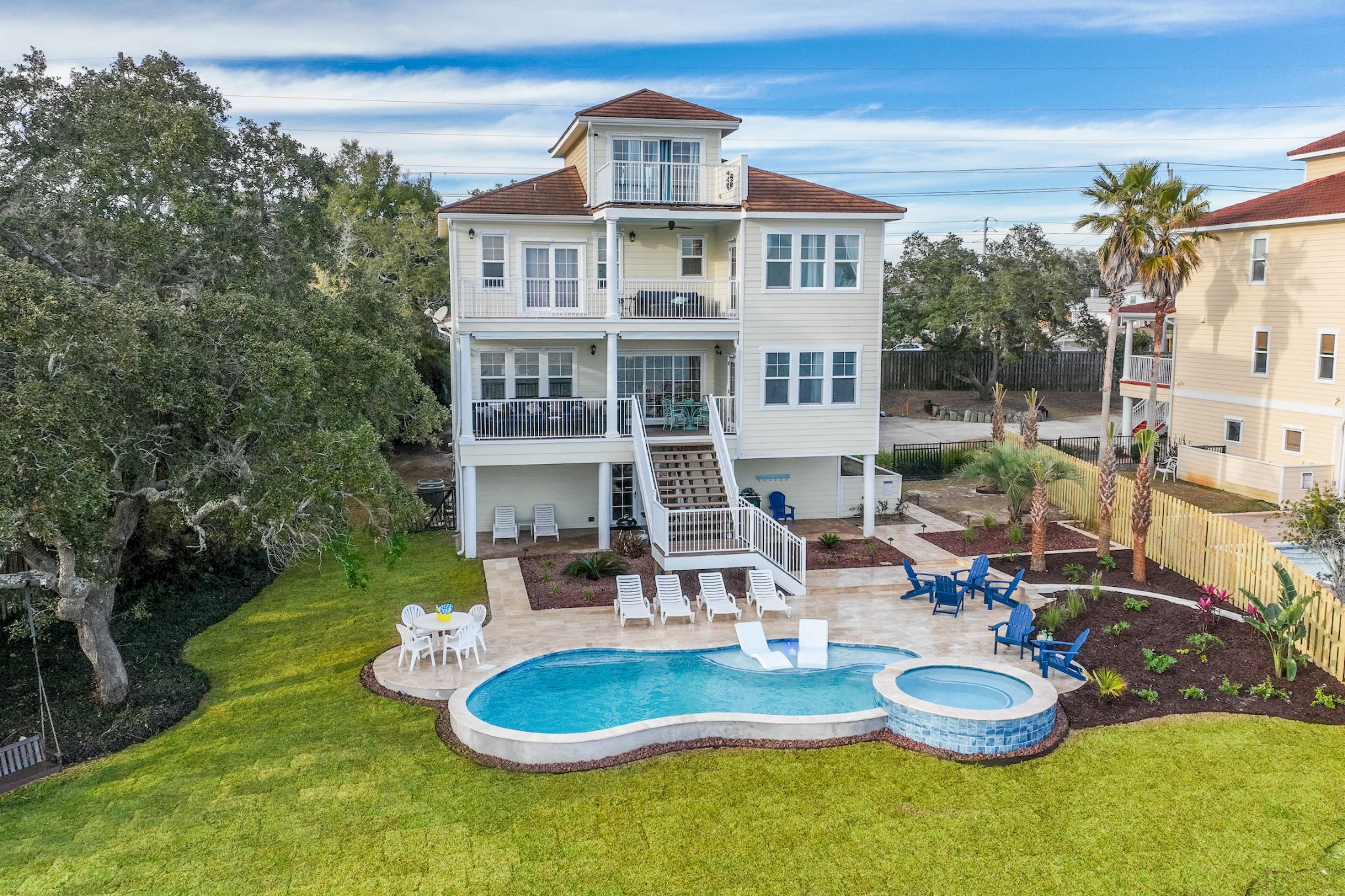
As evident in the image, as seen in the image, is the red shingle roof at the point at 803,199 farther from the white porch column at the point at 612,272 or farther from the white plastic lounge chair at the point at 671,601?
the white plastic lounge chair at the point at 671,601

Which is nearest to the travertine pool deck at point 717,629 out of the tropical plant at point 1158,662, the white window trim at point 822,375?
the tropical plant at point 1158,662

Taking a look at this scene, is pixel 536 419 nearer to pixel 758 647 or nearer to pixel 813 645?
pixel 758 647

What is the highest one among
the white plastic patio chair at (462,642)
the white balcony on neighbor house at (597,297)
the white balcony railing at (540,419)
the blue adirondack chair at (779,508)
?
the white balcony on neighbor house at (597,297)

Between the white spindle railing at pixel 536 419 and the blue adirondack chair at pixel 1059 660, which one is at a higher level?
the white spindle railing at pixel 536 419

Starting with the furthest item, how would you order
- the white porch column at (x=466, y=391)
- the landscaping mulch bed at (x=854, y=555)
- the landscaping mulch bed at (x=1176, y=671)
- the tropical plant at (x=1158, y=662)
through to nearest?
the white porch column at (x=466, y=391) < the landscaping mulch bed at (x=854, y=555) < the tropical plant at (x=1158, y=662) < the landscaping mulch bed at (x=1176, y=671)

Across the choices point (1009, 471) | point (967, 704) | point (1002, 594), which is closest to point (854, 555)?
point (1002, 594)

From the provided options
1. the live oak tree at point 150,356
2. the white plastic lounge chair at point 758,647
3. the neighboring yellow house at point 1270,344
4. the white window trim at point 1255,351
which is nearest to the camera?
the live oak tree at point 150,356
